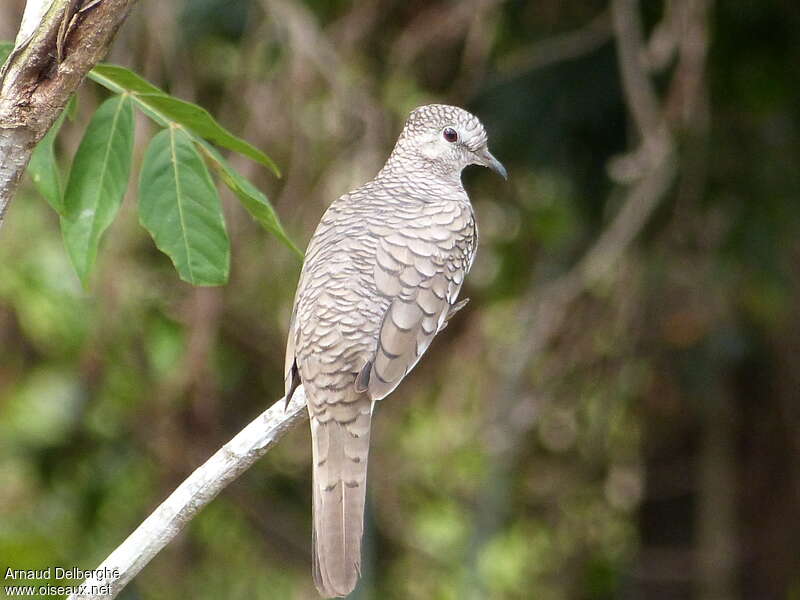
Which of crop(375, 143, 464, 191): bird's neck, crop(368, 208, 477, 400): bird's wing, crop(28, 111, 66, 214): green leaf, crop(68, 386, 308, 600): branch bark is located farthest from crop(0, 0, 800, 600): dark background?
crop(68, 386, 308, 600): branch bark

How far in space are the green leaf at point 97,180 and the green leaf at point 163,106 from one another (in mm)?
34

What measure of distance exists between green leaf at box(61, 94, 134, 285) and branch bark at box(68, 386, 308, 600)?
453 millimetres

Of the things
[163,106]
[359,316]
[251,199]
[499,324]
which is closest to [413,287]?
[359,316]

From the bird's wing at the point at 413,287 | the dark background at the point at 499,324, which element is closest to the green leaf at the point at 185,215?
the bird's wing at the point at 413,287

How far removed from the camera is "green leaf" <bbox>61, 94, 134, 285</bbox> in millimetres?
2297

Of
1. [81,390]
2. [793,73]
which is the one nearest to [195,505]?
[81,390]

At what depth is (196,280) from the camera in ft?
7.74

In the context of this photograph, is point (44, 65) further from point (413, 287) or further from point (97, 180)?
point (413, 287)

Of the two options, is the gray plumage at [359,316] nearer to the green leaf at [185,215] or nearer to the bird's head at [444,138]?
the bird's head at [444,138]

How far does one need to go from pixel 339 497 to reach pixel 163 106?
989 millimetres

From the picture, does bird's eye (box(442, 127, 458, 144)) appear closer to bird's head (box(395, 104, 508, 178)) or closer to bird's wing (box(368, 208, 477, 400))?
bird's head (box(395, 104, 508, 178))

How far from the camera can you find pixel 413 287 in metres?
3.08

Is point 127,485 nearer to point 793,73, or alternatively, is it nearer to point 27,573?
point 27,573

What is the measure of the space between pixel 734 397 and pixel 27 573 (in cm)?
411
